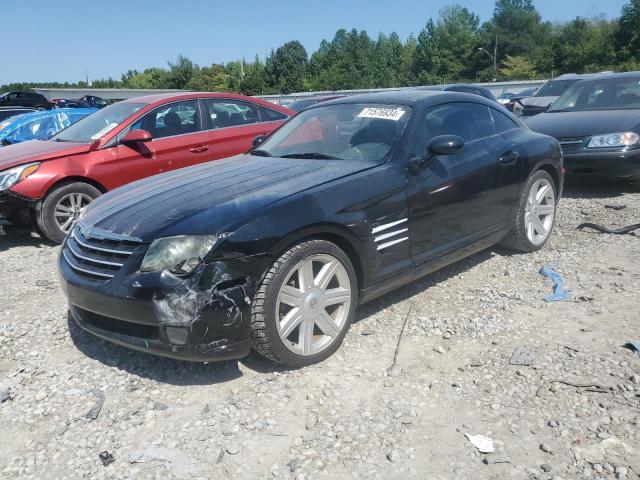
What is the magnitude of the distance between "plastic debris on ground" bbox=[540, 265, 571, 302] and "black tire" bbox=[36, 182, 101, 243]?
15.7 ft

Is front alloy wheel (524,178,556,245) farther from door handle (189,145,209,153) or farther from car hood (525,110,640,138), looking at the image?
door handle (189,145,209,153)

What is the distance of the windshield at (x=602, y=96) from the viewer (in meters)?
7.86

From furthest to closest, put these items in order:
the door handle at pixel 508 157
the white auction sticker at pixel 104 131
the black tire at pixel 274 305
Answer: the white auction sticker at pixel 104 131 → the door handle at pixel 508 157 → the black tire at pixel 274 305

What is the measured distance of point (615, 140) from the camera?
701cm

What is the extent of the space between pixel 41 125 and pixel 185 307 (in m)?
9.69

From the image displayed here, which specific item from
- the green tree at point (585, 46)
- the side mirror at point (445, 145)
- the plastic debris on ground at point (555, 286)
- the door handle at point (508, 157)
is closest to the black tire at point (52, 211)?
the side mirror at point (445, 145)

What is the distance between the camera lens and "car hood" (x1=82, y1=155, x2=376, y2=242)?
3.03m

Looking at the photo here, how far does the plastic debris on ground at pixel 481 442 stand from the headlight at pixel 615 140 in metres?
5.65

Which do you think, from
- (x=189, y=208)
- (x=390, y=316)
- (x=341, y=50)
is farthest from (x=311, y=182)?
(x=341, y=50)

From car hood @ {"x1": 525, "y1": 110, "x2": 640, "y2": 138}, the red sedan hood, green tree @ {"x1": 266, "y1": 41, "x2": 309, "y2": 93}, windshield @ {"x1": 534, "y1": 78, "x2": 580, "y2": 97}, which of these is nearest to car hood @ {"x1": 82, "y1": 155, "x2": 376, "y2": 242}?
the red sedan hood

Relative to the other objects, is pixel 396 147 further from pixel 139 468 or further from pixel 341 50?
pixel 341 50

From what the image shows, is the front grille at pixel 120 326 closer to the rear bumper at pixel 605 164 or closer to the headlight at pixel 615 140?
the rear bumper at pixel 605 164

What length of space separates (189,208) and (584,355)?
7.95ft

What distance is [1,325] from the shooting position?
13.3ft
